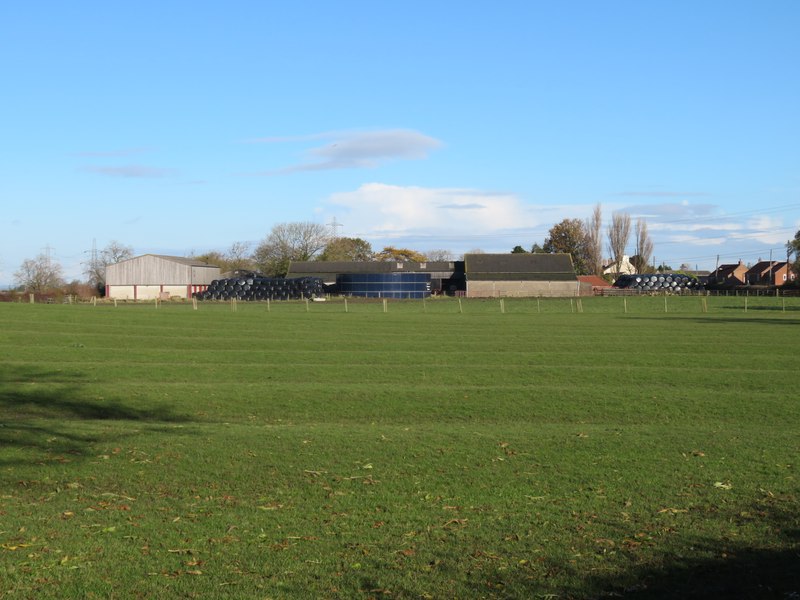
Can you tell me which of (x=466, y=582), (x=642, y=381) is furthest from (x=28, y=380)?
(x=466, y=582)

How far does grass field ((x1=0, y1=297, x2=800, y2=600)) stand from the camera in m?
8.30

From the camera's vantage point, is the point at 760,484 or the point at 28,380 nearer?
the point at 760,484

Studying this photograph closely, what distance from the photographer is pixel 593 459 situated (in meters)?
14.4

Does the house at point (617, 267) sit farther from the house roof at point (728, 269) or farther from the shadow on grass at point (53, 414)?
the shadow on grass at point (53, 414)

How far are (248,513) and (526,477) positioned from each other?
4500mm

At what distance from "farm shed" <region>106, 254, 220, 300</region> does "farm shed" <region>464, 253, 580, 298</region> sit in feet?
137

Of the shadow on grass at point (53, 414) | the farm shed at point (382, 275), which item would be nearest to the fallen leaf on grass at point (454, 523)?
the shadow on grass at point (53, 414)

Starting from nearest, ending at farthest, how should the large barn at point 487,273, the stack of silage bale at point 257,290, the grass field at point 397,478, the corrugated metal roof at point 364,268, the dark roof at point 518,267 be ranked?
1. the grass field at point 397,478
2. the stack of silage bale at point 257,290
3. the large barn at point 487,273
4. the dark roof at point 518,267
5. the corrugated metal roof at point 364,268

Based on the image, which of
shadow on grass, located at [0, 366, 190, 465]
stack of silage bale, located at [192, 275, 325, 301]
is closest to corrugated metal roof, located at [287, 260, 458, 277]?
stack of silage bale, located at [192, 275, 325, 301]

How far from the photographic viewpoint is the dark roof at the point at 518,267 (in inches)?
4823

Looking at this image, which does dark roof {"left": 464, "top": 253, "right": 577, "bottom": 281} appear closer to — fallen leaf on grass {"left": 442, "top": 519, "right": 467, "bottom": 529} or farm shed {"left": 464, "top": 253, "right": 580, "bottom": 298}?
farm shed {"left": 464, "top": 253, "right": 580, "bottom": 298}

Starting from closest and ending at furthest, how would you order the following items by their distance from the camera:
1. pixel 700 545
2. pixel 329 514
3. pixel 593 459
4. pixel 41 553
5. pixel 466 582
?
pixel 466 582 < pixel 41 553 < pixel 700 545 < pixel 329 514 < pixel 593 459

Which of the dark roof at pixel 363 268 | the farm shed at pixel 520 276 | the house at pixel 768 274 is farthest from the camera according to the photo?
the house at pixel 768 274

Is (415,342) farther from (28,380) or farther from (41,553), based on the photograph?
(41,553)
